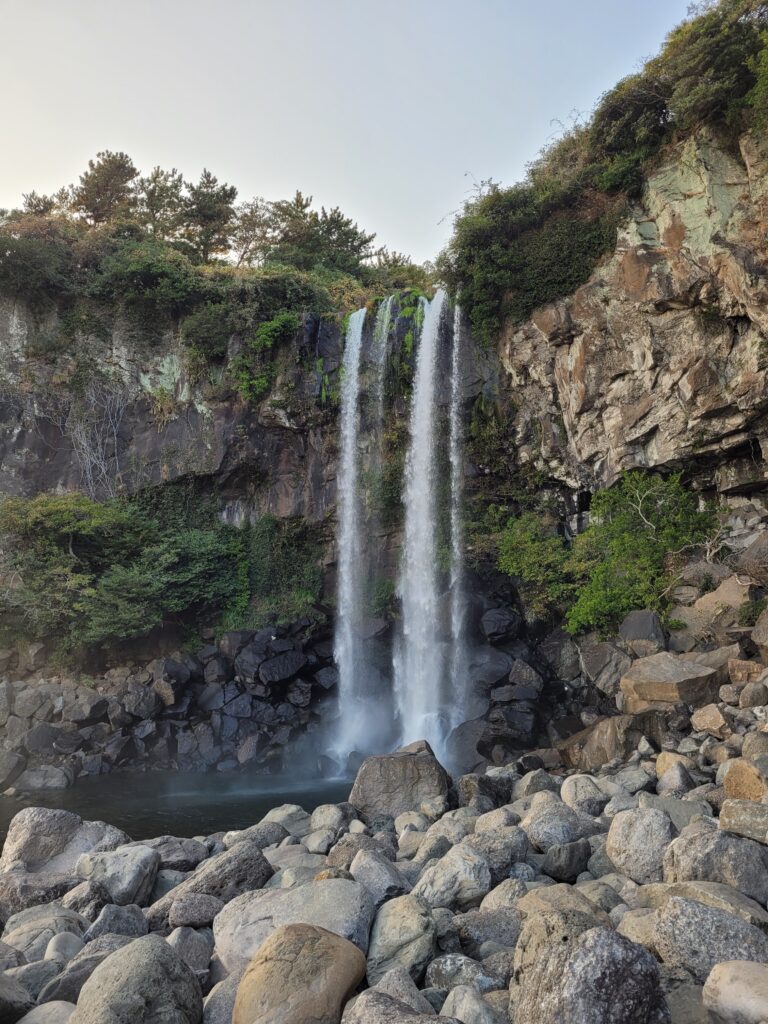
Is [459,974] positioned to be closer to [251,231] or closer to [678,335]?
[678,335]

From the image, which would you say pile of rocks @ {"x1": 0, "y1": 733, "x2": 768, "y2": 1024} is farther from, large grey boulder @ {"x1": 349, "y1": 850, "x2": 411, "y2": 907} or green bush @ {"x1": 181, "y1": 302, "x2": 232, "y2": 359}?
green bush @ {"x1": 181, "y1": 302, "x2": 232, "y2": 359}

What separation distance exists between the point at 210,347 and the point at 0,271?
753cm

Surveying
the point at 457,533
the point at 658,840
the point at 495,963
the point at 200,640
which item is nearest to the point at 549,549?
Answer: the point at 457,533

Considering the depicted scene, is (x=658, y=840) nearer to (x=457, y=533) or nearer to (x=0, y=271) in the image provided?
(x=457, y=533)

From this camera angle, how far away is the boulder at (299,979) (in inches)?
150

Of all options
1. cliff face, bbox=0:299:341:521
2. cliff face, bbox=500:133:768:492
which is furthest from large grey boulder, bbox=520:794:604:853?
cliff face, bbox=0:299:341:521

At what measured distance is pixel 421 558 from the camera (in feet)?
66.1

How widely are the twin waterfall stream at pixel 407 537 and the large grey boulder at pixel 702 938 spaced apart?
528 inches

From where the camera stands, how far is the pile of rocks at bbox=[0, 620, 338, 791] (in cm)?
1605

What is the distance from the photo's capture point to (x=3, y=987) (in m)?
4.23

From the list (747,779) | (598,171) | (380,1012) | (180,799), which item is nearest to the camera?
(380,1012)

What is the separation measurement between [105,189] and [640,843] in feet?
105

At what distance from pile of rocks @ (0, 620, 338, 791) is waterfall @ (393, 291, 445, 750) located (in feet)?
7.73

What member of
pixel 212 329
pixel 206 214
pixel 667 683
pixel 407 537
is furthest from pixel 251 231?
pixel 667 683
